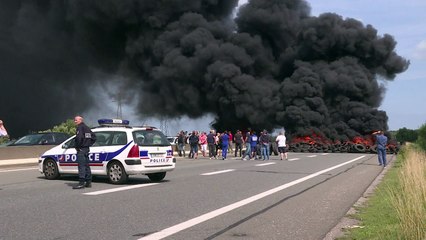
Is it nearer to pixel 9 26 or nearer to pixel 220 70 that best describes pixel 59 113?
pixel 9 26

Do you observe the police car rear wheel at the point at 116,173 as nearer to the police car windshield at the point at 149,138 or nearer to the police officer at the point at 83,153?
the police car windshield at the point at 149,138

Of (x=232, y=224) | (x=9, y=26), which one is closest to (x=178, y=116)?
(x=9, y=26)

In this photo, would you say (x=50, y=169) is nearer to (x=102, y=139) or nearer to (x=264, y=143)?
(x=102, y=139)

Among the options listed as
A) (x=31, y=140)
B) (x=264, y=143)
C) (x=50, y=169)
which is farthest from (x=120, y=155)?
(x=264, y=143)

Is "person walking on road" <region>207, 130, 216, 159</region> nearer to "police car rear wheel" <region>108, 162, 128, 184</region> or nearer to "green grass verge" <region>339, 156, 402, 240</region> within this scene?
"police car rear wheel" <region>108, 162, 128, 184</region>

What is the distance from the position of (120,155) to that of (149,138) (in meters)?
0.91

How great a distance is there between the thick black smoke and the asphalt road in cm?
3730

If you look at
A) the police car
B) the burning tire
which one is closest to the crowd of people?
the police car

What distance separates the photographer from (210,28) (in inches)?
2212

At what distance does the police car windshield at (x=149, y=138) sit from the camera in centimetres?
1279

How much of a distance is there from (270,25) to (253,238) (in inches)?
2090

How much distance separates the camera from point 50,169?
44.9 feet

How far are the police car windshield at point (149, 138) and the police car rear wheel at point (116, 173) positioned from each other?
75cm

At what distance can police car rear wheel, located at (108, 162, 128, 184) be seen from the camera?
12548 millimetres
